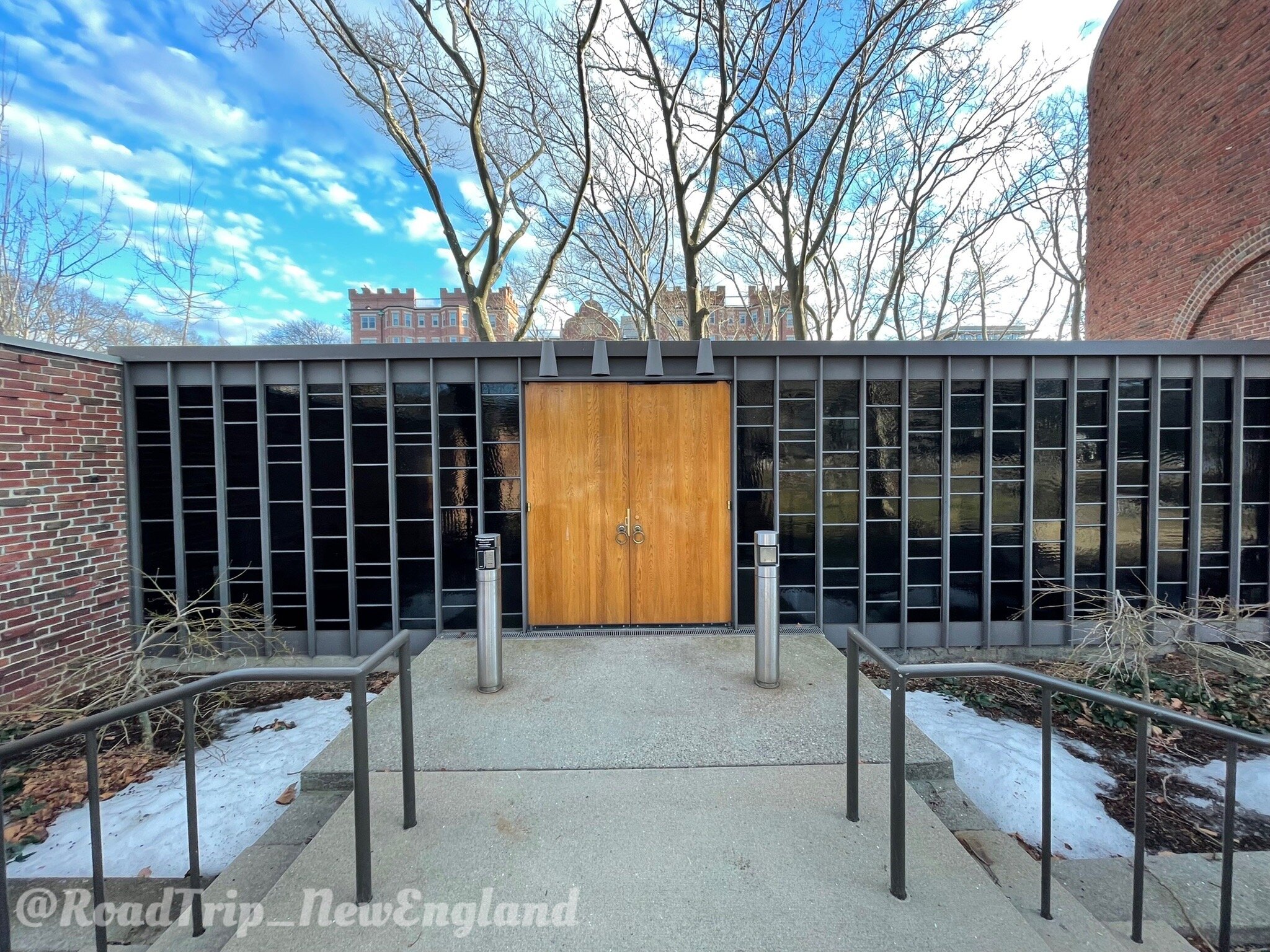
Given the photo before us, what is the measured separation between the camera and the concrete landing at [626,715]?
3043 mm

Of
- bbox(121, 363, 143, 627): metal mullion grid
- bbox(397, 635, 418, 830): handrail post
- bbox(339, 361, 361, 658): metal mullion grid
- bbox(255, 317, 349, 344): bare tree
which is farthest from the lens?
bbox(255, 317, 349, 344): bare tree

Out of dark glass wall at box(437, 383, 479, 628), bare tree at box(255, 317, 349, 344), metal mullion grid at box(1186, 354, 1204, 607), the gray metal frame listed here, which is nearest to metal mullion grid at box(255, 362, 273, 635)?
the gray metal frame

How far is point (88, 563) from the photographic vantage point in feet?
15.7

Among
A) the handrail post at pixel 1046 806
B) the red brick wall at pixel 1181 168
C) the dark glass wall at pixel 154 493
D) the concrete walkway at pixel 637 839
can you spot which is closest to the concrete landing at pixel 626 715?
the concrete walkway at pixel 637 839

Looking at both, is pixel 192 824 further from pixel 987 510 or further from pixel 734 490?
pixel 987 510

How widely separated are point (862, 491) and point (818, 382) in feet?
4.18

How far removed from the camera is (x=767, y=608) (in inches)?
153

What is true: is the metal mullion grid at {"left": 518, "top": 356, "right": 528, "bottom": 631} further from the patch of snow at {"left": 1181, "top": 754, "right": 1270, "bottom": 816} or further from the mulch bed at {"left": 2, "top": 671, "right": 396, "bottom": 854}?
the patch of snow at {"left": 1181, "top": 754, "right": 1270, "bottom": 816}

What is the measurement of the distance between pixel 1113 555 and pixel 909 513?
7.46ft

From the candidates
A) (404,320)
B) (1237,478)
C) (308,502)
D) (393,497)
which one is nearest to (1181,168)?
(1237,478)

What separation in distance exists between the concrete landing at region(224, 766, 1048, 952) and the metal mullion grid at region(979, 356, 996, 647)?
351cm

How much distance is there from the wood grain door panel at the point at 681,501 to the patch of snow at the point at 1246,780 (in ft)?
12.0

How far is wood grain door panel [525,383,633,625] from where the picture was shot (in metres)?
5.28

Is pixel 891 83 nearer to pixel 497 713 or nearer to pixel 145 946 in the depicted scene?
pixel 497 713
